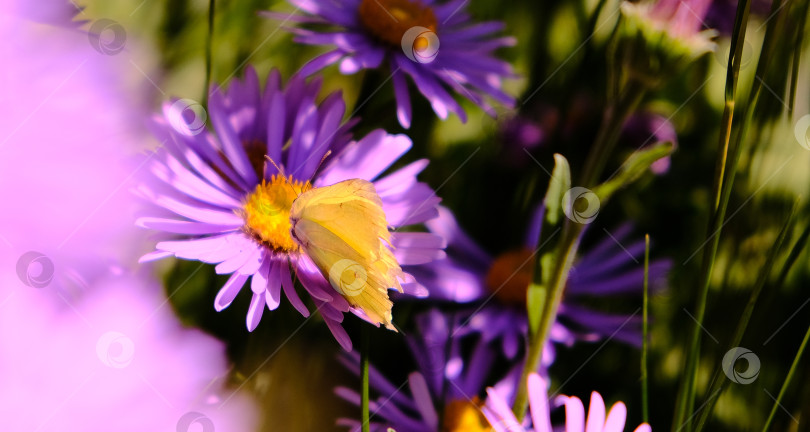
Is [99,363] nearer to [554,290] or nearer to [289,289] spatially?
[289,289]

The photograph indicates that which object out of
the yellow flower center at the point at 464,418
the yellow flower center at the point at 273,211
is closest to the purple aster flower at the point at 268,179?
the yellow flower center at the point at 273,211

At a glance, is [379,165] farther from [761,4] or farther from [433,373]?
[761,4]

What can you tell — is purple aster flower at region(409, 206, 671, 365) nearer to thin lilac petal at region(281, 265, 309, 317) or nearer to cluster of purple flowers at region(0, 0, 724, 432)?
cluster of purple flowers at region(0, 0, 724, 432)

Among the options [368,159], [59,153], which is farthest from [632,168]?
[59,153]

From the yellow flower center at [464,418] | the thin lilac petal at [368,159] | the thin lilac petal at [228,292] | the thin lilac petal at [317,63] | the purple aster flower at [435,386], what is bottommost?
the yellow flower center at [464,418]

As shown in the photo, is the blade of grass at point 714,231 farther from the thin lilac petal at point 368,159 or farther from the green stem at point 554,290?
the thin lilac petal at point 368,159

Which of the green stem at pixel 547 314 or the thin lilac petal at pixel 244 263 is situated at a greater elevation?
the thin lilac petal at pixel 244 263

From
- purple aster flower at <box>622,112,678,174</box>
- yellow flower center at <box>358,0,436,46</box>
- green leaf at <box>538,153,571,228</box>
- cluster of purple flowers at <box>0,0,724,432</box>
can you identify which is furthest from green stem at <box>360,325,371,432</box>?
purple aster flower at <box>622,112,678,174</box>

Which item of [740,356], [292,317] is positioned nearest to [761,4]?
[740,356]
